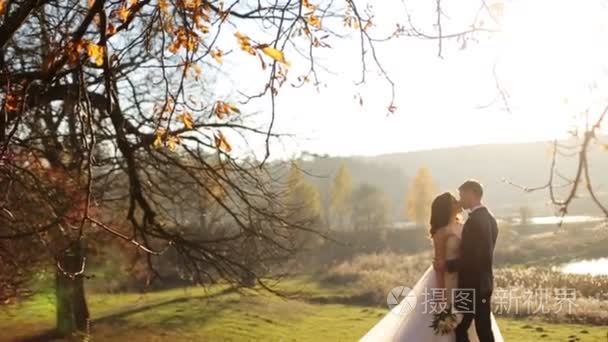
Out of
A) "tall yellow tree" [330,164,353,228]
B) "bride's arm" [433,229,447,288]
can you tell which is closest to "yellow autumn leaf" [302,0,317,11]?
"bride's arm" [433,229,447,288]

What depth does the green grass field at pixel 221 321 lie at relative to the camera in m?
16.6

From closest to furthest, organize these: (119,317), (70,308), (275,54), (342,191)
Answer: (275,54) < (70,308) < (119,317) < (342,191)

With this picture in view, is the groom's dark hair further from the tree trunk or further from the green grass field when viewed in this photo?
the tree trunk

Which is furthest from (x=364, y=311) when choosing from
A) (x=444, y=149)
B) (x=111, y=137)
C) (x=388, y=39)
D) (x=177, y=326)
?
(x=444, y=149)

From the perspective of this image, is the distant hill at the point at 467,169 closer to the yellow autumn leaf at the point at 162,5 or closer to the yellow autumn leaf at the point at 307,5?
the yellow autumn leaf at the point at 307,5

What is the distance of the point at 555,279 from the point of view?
20938 millimetres

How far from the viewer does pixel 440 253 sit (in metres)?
6.45

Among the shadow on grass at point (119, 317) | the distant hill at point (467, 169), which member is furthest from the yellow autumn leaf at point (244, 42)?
the distant hill at point (467, 169)

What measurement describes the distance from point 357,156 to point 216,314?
317ft

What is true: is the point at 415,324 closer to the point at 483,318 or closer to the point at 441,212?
the point at 483,318

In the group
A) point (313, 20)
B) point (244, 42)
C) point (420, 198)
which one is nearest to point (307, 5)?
point (313, 20)

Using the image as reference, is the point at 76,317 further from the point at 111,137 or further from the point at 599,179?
the point at 599,179

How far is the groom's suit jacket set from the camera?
19.4 feet

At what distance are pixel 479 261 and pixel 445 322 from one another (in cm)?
102
